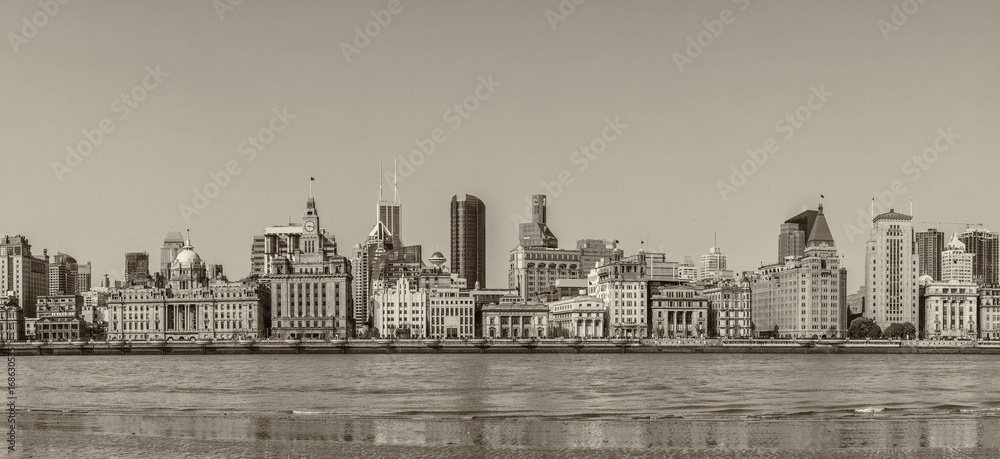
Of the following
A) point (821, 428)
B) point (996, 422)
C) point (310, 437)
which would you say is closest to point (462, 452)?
point (310, 437)

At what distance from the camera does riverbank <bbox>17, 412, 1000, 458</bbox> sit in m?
46.7

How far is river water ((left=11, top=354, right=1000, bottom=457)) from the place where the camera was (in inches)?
1913

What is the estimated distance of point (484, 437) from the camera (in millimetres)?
51031

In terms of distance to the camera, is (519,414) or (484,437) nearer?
(484,437)

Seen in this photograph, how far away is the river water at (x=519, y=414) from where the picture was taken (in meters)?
48.6

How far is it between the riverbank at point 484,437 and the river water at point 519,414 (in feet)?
0.28

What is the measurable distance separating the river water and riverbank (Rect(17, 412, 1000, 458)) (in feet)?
0.28

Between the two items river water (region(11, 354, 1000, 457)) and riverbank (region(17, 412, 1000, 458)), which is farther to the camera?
river water (region(11, 354, 1000, 457))

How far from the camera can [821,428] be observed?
Answer: 54.7 m

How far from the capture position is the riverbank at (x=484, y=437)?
1839 inches

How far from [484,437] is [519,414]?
11.5 metres

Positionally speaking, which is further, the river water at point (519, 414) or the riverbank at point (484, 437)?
the river water at point (519, 414)

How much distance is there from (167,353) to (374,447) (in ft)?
519

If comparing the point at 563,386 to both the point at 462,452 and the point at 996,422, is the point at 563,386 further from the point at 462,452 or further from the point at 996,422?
the point at 462,452
